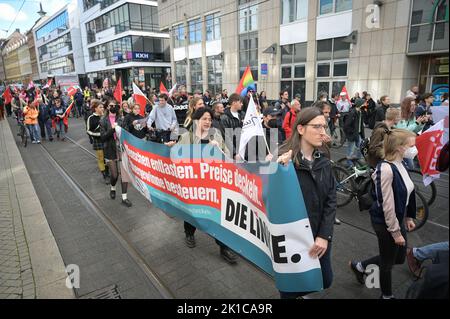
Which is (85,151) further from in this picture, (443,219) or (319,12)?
(319,12)

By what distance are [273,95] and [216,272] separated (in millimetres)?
20586

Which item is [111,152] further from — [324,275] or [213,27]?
[213,27]

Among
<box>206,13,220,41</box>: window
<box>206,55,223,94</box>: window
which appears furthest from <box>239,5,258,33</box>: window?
<box>206,55,223,94</box>: window

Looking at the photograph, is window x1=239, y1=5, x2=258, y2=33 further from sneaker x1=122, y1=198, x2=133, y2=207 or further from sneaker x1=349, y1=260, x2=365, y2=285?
sneaker x1=349, y1=260, x2=365, y2=285

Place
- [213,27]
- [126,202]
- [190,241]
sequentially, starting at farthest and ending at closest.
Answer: [213,27] < [126,202] < [190,241]

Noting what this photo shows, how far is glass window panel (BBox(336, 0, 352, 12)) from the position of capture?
17.3 m

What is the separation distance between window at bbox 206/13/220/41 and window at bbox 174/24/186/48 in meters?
4.25

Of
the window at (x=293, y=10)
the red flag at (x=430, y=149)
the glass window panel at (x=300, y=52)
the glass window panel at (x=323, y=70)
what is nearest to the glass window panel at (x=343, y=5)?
the window at (x=293, y=10)

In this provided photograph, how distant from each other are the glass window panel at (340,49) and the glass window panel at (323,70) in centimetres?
83

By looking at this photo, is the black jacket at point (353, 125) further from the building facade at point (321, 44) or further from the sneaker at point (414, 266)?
the building facade at point (321, 44)

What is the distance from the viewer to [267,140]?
24.2ft

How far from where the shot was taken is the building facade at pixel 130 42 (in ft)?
132

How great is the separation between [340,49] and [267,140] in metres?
13.8

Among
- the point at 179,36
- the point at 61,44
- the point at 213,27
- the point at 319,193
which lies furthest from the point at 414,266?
the point at 61,44
